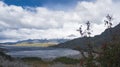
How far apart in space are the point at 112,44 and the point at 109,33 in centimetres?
79

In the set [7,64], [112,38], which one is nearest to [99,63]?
[112,38]

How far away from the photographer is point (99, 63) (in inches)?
333

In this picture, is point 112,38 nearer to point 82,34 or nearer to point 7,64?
point 82,34

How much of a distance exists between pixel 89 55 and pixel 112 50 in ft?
2.29

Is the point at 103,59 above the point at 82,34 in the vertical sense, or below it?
below

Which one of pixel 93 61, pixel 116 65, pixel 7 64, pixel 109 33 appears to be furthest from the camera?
pixel 7 64

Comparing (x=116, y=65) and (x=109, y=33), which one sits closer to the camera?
(x=116, y=65)

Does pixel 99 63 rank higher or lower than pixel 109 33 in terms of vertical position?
lower

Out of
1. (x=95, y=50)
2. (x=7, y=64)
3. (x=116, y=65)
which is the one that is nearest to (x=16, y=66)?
(x=7, y=64)

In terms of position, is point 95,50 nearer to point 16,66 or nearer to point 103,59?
point 103,59

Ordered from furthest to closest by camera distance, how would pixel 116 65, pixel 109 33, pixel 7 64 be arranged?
pixel 7 64, pixel 109 33, pixel 116 65

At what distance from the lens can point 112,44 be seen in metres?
8.38

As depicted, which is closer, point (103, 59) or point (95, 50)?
point (103, 59)

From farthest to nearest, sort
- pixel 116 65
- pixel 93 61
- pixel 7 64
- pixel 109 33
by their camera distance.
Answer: pixel 7 64, pixel 109 33, pixel 93 61, pixel 116 65
